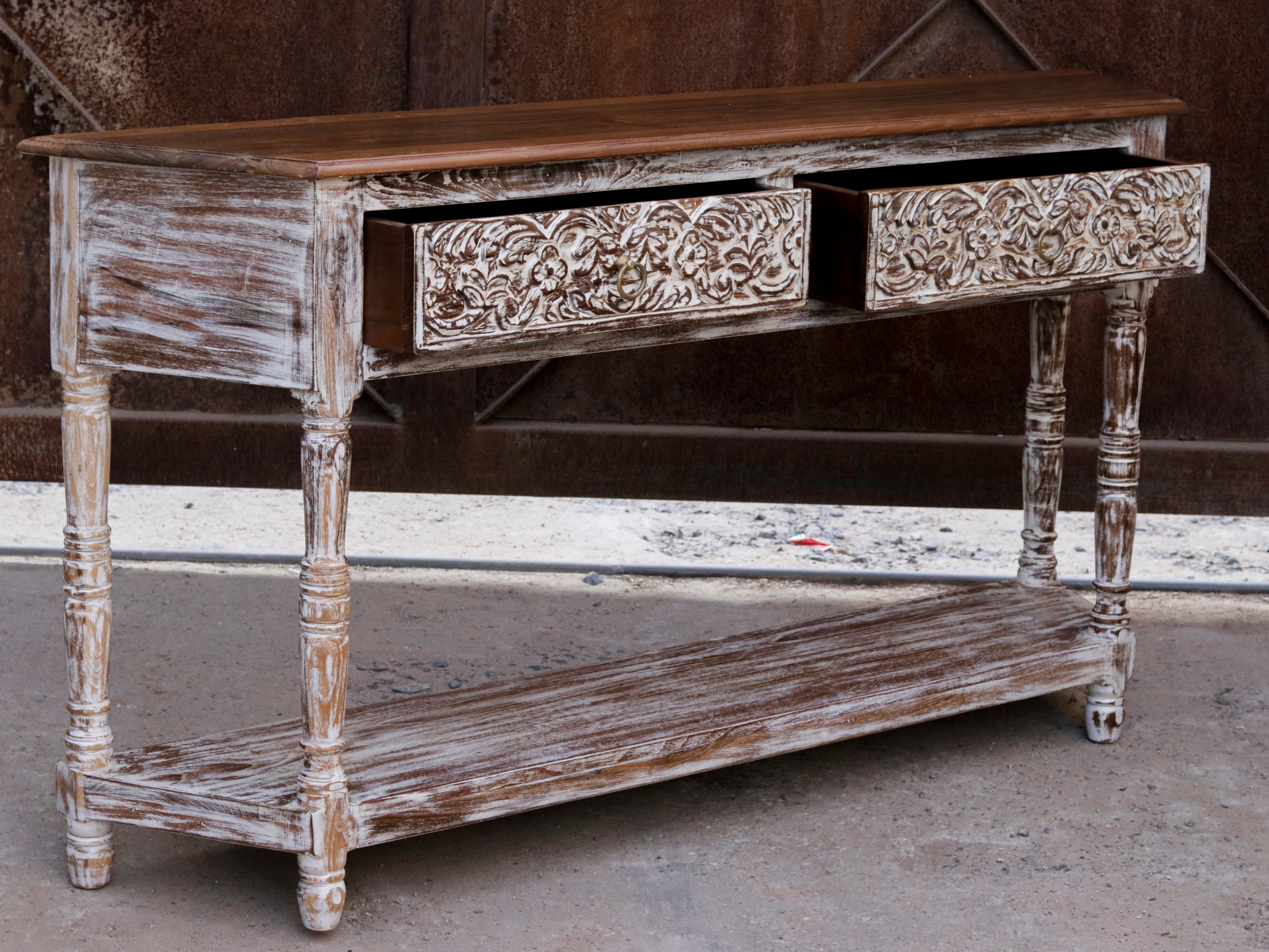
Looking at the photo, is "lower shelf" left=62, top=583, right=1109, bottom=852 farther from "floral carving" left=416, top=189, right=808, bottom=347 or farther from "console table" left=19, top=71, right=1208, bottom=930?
"floral carving" left=416, top=189, right=808, bottom=347

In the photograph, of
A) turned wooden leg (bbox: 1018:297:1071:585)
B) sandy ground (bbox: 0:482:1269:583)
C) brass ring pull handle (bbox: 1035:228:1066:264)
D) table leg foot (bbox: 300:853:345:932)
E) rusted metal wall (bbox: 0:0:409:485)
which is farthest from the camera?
sandy ground (bbox: 0:482:1269:583)

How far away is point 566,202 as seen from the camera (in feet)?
8.38

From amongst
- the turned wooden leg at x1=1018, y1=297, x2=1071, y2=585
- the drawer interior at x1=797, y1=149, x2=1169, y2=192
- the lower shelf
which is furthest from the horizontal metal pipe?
the drawer interior at x1=797, y1=149, x2=1169, y2=192

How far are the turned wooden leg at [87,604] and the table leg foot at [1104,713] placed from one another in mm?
1863

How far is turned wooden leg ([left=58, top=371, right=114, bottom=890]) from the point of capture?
2510mm

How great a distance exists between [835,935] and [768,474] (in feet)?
5.98

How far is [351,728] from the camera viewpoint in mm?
2814

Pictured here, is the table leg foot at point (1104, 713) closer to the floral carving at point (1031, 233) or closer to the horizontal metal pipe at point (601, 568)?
the floral carving at point (1031, 233)

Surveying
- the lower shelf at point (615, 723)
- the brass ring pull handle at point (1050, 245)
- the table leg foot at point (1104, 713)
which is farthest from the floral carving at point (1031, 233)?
the table leg foot at point (1104, 713)

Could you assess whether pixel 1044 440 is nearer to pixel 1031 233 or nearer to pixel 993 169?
pixel 993 169

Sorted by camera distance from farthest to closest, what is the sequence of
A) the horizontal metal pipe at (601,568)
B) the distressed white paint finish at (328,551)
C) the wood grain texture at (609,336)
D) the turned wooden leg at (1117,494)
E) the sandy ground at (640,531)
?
1. the sandy ground at (640,531)
2. the horizontal metal pipe at (601,568)
3. the turned wooden leg at (1117,494)
4. the wood grain texture at (609,336)
5. the distressed white paint finish at (328,551)

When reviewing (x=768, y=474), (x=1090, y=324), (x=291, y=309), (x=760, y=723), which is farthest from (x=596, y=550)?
(x=291, y=309)

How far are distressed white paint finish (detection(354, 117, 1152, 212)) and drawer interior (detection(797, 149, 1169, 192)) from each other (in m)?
0.05

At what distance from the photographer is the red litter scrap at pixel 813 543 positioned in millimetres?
4828
